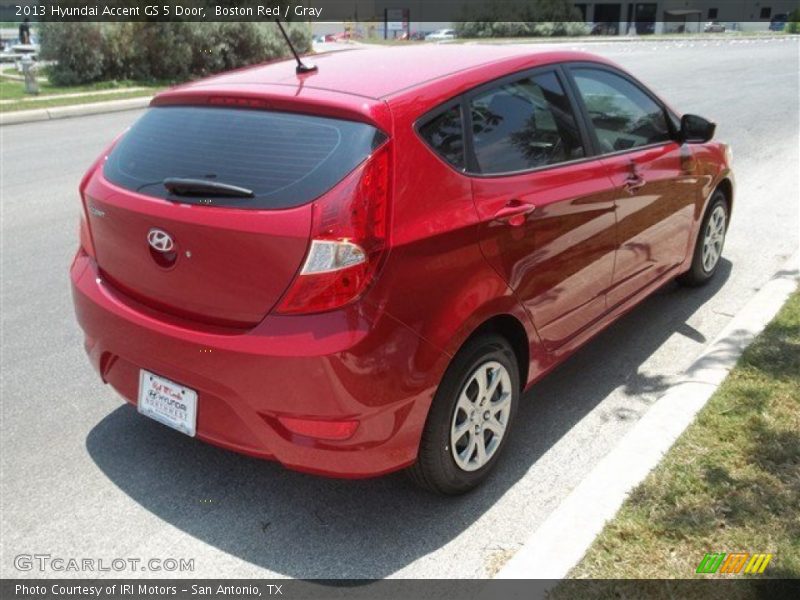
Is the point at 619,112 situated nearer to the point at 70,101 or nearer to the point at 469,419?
the point at 469,419

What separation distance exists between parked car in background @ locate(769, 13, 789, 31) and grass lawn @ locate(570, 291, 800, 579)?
6975cm

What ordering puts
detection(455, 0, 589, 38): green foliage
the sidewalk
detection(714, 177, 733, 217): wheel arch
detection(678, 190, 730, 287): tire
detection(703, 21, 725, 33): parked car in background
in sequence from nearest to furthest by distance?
detection(678, 190, 730, 287): tire → detection(714, 177, 733, 217): wheel arch → the sidewalk → detection(455, 0, 589, 38): green foliage → detection(703, 21, 725, 33): parked car in background

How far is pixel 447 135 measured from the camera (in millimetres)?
3025

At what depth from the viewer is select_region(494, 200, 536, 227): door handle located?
10.2 feet

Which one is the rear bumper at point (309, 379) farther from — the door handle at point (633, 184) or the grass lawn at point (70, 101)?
the grass lawn at point (70, 101)

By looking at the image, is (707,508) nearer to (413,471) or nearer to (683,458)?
(683,458)

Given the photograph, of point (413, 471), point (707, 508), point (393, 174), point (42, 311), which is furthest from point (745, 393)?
Result: point (42, 311)

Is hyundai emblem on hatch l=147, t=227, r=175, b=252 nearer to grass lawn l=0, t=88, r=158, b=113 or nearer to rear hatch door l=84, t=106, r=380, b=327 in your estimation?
rear hatch door l=84, t=106, r=380, b=327

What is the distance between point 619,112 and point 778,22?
249ft

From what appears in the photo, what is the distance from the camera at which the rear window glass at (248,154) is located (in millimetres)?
2736

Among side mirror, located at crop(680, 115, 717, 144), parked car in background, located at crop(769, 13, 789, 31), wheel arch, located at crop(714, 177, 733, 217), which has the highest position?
parked car in background, located at crop(769, 13, 789, 31)

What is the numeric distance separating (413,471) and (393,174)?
117 centimetres

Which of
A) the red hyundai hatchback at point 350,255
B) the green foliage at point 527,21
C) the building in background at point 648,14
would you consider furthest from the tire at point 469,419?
the building in background at point 648,14

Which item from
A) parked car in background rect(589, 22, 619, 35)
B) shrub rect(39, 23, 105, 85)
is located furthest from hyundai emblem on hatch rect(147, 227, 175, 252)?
parked car in background rect(589, 22, 619, 35)
